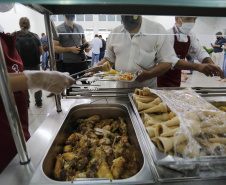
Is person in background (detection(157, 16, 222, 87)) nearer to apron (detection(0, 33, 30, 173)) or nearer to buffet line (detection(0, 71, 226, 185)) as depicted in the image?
buffet line (detection(0, 71, 226, 185))

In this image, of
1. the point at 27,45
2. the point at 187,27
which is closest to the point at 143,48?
the point at 187,27

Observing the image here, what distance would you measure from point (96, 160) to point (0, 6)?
88cm

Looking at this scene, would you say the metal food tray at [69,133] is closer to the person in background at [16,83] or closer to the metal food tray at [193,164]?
the metal food tray at [193,164]

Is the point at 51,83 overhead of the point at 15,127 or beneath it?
overhead

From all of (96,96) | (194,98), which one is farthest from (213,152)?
(96,96)

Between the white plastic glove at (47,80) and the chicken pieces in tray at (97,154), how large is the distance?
0.32 meters

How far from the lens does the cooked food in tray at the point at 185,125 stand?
54 centimetres

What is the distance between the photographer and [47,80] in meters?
0.64

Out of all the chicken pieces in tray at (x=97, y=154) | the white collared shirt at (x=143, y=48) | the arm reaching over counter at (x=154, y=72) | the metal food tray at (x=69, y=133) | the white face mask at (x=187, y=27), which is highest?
the white face mask at (x=187, y=27)

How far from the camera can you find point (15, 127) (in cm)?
51

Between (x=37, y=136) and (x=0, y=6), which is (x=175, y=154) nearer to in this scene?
(x=37, y=136)

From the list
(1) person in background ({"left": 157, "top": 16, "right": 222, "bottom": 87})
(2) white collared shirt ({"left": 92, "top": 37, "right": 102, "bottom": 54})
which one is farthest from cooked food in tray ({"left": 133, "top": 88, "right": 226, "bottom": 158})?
(1) person in background ({"left": 157, "top": 16, "right": 222, "bottom": 87})

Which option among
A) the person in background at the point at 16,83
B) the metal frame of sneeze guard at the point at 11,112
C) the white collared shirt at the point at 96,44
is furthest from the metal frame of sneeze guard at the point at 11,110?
the white collared shirt at the point at 96,44

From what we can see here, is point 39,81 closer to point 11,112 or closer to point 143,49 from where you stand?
point 11,112
